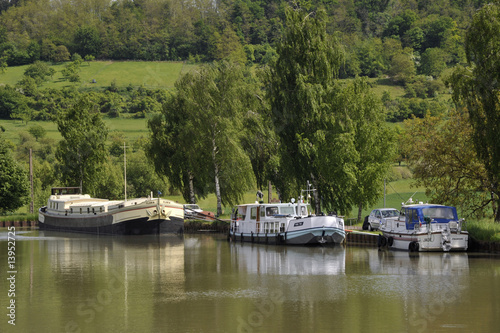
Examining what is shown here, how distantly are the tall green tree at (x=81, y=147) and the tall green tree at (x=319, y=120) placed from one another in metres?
35.2

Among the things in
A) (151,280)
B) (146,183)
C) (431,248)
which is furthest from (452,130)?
(146,183)

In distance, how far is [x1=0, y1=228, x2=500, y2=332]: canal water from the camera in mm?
21500

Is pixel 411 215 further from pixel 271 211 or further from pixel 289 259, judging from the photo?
pixel 271 211

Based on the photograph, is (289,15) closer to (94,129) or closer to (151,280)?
(151,280)

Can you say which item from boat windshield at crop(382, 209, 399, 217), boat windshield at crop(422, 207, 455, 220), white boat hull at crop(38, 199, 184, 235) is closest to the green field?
white boat hull at crop(38, 199, 184, 235)

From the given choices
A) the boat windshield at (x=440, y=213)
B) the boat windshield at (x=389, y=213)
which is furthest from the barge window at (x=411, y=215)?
the boat windshield at (x=389, y=213)

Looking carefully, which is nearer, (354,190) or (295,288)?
(295,288)

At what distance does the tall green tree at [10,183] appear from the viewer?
85875mm

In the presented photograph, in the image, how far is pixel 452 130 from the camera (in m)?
50.1

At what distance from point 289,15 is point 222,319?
38.5 m

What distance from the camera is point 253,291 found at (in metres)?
28.2

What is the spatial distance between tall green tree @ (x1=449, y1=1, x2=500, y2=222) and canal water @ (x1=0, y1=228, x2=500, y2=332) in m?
6.20

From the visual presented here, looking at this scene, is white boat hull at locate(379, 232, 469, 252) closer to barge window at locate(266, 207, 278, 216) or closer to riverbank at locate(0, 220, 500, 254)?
riverbank at locate(0, 220, 500, 254)

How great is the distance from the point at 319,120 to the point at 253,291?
28.0m
